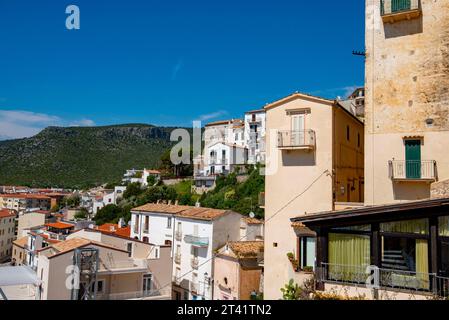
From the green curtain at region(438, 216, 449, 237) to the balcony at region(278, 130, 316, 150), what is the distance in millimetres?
8273

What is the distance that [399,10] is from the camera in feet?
49.9

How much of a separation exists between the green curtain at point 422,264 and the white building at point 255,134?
5547 cm

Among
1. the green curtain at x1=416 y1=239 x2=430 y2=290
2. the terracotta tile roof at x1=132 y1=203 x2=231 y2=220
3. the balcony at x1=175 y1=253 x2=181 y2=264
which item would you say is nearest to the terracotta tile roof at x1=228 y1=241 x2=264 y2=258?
the terracotta tile roof at x1=132 y1=203 x2=231 y2=220

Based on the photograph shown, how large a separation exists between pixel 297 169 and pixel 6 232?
61.7m

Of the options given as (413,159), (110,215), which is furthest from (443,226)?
(110,215)

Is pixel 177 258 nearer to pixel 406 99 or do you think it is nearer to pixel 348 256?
pixel 406 99

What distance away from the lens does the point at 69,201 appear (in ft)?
276

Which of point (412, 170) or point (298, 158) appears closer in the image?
point (412, 170)

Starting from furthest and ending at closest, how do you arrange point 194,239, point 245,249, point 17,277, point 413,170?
point 194,239 → point 245,249 → point 17,277 → point 413,170

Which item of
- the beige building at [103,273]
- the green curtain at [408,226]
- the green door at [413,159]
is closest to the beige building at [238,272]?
the beige building at [103,273]

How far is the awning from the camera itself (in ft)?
62.8
